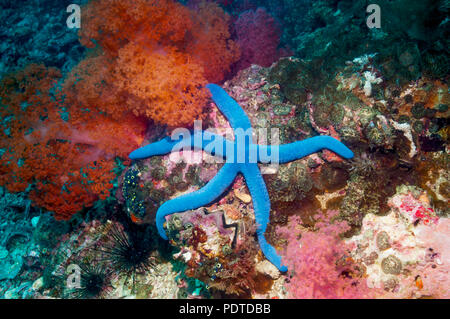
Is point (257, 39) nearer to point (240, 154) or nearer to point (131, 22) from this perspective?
point (131, 22)

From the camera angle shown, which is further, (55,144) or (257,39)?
(257,39)

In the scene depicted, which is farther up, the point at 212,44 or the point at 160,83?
the point at 212,44

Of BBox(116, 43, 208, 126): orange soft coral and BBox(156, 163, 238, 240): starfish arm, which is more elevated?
BBox(116, 43, 208, 126): orange soft coral

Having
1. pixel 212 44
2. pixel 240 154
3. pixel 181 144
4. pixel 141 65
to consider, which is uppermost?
pixel 212 44

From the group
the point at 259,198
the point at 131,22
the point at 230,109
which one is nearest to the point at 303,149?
the point at 259,198

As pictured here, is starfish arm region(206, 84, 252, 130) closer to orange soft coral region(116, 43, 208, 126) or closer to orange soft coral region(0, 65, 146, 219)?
orange soft coral region(116, 43, 208, 126)

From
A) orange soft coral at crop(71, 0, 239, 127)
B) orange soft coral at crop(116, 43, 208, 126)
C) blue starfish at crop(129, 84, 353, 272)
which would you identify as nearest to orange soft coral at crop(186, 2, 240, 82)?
orange soft coral at crop(71, 0, 239, 127)
